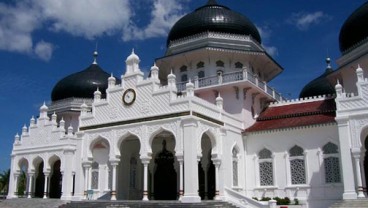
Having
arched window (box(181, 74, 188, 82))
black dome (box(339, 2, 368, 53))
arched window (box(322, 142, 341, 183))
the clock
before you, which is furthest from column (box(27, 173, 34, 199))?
black dome (box(339, 2, 368, 53))

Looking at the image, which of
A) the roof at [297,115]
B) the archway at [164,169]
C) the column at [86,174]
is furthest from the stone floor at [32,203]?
the roof at [297,115]

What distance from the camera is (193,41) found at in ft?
82.6

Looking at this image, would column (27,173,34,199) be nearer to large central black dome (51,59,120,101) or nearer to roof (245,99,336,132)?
large central black dome (51,59,120,101)

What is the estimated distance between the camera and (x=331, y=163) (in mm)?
19047

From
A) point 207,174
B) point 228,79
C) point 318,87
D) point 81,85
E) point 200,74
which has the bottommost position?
point 207,174

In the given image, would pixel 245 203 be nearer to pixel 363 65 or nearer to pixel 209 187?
pixel 209 187

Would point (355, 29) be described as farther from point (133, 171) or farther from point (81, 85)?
point (81, 85)

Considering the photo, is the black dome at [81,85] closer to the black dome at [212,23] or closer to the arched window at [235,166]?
the black dome at [212,23]

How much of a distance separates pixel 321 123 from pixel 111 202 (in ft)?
33.6

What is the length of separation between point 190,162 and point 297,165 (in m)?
6.05

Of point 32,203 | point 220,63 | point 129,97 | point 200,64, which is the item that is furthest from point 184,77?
point 32,203

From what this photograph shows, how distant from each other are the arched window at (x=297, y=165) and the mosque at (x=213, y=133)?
0.05 meters

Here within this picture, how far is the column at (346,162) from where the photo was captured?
16.7m

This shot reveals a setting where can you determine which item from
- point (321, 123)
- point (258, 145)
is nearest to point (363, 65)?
point (321, 123)
